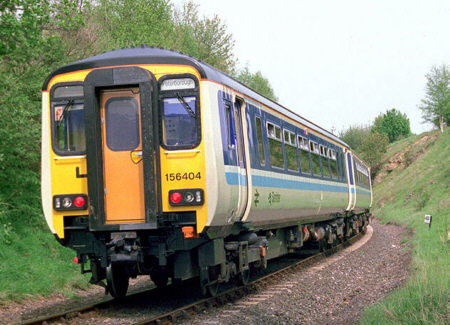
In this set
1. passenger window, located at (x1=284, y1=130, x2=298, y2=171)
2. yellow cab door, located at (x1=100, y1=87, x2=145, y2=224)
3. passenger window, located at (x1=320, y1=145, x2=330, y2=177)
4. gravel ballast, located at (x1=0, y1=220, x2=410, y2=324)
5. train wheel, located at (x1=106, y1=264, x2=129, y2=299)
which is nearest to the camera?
yellow cab door, located at (x1=100, y1=87, x2=145, y2=224)

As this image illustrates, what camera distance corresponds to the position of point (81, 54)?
18562 mm

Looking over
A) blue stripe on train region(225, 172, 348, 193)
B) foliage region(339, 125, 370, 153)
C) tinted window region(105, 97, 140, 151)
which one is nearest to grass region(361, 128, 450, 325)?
blue stripe on train region(225, 172, 348, 193)

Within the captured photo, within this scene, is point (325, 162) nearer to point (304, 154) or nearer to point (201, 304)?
point (304, 154)

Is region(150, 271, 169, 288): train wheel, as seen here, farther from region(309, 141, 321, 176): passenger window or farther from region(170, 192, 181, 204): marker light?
region(309, 141, 321, 176): passenger window

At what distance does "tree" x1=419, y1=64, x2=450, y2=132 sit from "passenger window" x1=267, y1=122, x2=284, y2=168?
67.0 m

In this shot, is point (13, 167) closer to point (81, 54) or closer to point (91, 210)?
point (91, 210)

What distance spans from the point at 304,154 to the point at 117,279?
6120 mm

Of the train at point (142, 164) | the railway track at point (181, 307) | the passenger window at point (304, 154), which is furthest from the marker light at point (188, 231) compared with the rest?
the passenger window at point (304, 154)

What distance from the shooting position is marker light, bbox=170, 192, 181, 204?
8.00 meters

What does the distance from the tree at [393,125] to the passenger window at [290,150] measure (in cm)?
9587

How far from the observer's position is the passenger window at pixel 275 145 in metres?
11.3

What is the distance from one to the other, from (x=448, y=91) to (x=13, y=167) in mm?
70534

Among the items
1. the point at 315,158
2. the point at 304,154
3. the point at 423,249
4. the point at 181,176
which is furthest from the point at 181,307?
the point at 423,249

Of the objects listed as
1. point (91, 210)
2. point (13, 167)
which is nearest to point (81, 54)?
point (13, 167)
